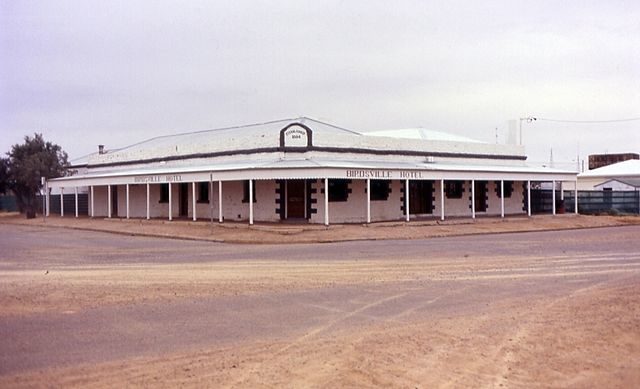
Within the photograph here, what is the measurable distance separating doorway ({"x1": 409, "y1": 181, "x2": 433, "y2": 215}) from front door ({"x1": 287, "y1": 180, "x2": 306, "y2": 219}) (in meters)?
6.65

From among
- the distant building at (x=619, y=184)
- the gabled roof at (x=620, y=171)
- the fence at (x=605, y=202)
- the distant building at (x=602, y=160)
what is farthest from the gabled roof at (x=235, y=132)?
the distant building at (x=602, y=160)

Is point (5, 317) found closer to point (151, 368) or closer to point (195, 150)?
point (151, 368)

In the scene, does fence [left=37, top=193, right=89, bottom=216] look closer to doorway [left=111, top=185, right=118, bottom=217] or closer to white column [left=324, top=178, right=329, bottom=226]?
doorway [left=111, top=185, right=118, bottom=217]

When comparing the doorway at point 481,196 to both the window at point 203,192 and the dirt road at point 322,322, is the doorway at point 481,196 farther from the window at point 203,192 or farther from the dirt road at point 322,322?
the dirt road at point 322,322

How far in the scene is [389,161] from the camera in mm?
A: 37562

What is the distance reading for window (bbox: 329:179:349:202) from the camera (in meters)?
33.7

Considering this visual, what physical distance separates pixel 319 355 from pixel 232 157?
29.9 metres

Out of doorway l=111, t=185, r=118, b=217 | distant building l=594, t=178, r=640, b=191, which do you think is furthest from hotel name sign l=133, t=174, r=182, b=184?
distant building l=594, t=178, r=640, b=191

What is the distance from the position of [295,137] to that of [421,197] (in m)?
8.18

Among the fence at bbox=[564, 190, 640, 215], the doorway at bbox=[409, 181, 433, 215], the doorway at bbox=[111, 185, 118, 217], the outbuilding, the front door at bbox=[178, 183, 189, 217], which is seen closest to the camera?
the outbuilding

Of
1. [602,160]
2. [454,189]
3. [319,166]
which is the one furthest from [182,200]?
[602,160]

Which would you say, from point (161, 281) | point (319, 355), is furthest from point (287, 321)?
point (161, 281)

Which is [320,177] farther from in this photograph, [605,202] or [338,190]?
[605,202]

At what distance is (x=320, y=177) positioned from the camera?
3064cm
